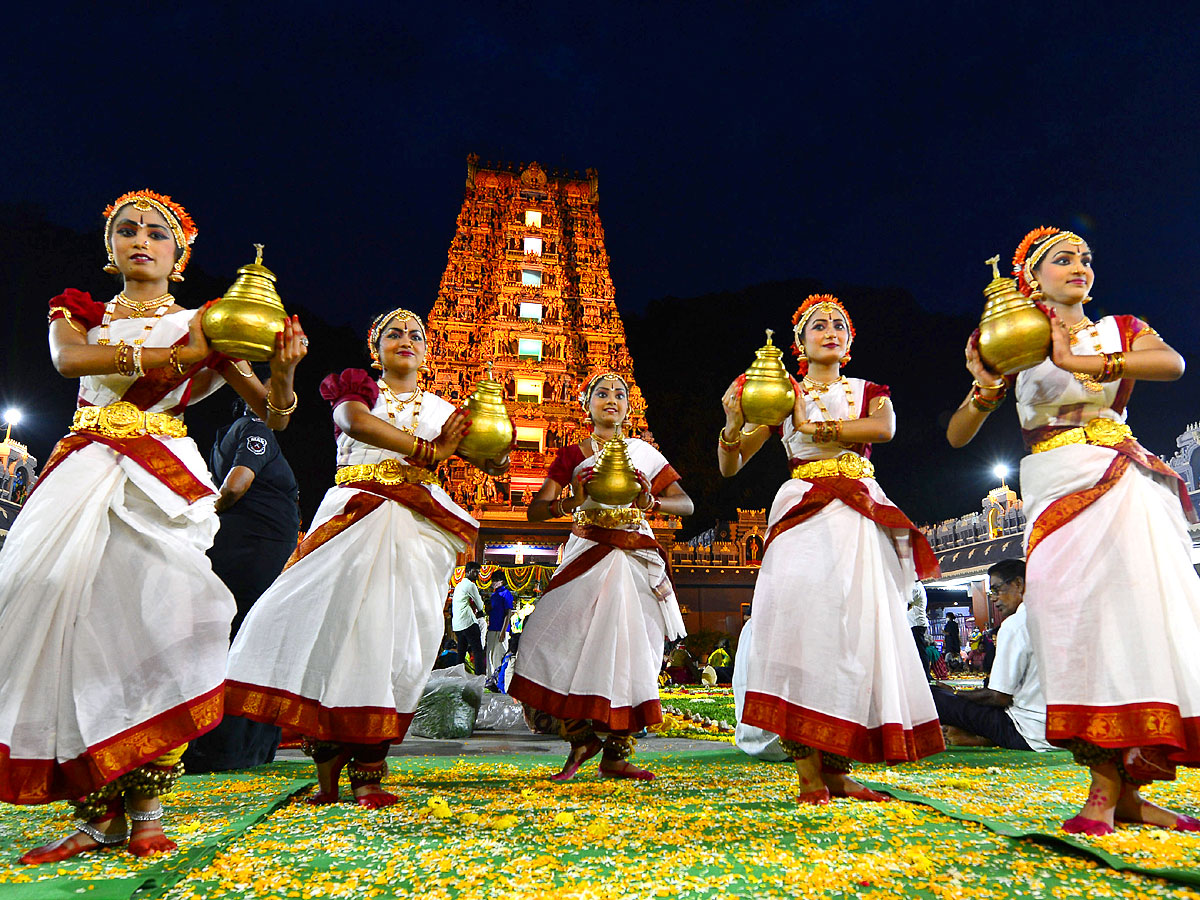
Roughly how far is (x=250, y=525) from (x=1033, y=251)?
4330 mm

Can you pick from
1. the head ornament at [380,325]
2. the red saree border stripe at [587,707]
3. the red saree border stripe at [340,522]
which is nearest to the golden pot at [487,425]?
the red saree border stripe at [340,522]

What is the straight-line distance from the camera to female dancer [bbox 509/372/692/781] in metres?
3.89

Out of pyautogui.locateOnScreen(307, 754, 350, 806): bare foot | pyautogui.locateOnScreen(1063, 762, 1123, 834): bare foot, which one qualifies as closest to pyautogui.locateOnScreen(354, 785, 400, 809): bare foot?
pyautogui.locateOnScreen(307, 754, 350, 806): bare foot

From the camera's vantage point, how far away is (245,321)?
235 centimetres

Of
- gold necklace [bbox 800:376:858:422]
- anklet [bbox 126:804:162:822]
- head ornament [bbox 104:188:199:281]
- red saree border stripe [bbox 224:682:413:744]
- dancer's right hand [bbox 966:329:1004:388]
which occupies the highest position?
head ornament [bbox 104:188:199:281]

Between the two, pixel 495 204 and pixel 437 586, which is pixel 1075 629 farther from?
pixel 495 204

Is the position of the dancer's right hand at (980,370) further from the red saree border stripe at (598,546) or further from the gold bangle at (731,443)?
the red saree border stripe at (598,546)

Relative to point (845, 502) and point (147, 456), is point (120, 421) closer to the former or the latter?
point (147, 456)

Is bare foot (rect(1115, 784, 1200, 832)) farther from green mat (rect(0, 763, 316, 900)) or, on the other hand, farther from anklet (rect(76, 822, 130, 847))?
anklet (rect(76, 822, 130, 847))

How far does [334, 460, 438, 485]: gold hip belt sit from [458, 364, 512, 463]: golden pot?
275 millimetres

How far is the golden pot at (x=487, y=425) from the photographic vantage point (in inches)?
127

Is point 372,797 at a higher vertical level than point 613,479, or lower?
lower

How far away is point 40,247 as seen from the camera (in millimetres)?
38094

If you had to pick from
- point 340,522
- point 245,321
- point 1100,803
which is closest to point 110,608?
point 245,321
